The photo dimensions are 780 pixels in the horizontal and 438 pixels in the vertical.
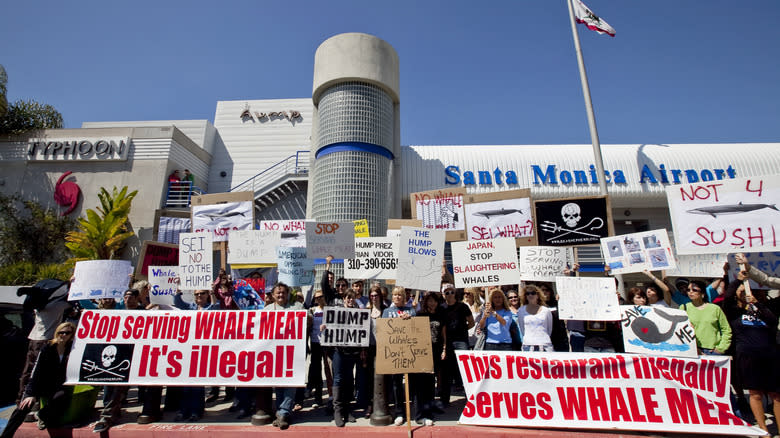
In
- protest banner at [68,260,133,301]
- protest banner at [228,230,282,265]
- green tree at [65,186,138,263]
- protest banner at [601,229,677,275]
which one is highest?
green tree at [65,186,138,263]

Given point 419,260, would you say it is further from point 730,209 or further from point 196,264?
point 730,209

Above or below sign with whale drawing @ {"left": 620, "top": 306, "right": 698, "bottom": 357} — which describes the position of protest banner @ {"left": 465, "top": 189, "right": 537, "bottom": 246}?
above

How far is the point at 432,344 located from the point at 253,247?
4.99 metres

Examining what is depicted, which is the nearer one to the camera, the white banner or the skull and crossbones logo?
the skull and crossbones logo

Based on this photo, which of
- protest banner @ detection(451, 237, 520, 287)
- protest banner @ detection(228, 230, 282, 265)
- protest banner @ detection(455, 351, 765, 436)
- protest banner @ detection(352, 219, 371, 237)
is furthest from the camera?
protest banner @ detection(352, 219, 371, 237)

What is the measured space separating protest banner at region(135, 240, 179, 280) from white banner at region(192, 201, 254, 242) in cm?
161

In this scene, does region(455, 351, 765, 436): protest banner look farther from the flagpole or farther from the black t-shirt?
the flagpole

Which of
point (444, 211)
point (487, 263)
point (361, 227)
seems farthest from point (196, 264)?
point (444, 211)

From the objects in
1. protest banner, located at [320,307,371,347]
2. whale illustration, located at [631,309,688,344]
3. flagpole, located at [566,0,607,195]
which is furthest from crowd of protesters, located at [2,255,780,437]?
flagpole, located at [566,0,607,195]

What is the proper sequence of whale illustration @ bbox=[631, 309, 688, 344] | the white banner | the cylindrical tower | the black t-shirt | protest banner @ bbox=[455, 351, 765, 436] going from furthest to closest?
the cylindrical tower → the white banner → the black t-shirt → whale illustration @ bbox=[631, 309, 688, 344] → protest banner @ bbox=[455, 351, 765, 436]

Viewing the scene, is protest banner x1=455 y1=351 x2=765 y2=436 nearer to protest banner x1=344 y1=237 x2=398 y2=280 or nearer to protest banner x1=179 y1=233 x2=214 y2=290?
protest banner x1=344 y1=237 x2=398 y2=280

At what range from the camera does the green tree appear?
16.9 meters

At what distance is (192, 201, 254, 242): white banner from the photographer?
9867 mm

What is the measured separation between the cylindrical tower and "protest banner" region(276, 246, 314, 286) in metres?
8.02
